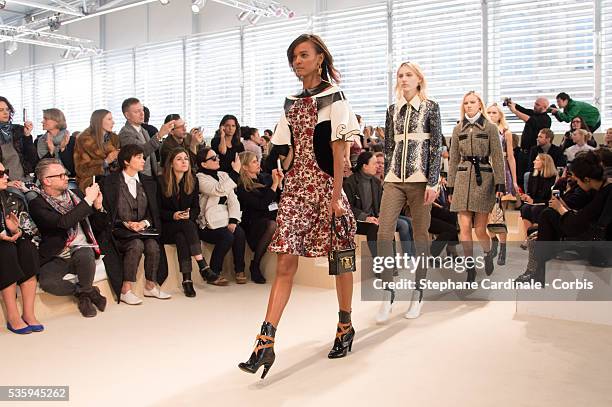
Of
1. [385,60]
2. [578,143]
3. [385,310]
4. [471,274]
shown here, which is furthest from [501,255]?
[385,60]

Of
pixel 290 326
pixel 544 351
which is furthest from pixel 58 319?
pixel 544 351

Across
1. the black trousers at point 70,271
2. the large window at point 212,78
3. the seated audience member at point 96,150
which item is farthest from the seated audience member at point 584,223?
the large window at point 212,78

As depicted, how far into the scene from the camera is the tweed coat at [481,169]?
4.13 m

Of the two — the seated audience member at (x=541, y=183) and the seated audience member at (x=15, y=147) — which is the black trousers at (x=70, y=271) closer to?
the seated audience member at (x=15, y=147)

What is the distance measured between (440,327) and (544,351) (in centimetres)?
60

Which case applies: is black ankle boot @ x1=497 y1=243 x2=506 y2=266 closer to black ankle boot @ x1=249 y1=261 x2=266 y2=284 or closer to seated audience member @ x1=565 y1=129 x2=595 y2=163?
black ankle boot @ x1=249 y1=261 x2=266 y2=284

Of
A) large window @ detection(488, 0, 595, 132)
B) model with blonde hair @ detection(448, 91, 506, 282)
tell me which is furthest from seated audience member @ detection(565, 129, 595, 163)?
model with blonde hair @ detection(448, 91, 506, 282)

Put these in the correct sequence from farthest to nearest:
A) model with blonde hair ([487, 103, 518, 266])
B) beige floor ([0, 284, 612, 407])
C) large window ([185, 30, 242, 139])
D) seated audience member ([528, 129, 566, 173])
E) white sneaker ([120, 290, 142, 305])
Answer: large window ([185, 30, 242, 139]), seated audience member ([528, 129, 566, 173]), model with blonde hair ([487, 103, 518, 266]), white sneaker ([120, 290, 142, 305]), beige floor ([0, 284, 612, 407])

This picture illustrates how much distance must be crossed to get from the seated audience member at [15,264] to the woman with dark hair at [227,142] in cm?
230

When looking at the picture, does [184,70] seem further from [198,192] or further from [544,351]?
[544,351]

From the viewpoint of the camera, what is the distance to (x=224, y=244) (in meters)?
4.63

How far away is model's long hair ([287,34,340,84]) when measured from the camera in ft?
8.66

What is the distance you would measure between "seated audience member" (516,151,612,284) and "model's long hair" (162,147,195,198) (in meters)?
2.35

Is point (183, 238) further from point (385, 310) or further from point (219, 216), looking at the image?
point (385, 310)
